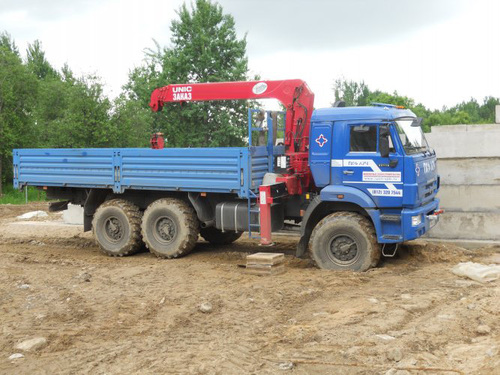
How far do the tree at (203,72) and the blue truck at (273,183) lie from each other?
55.8 ft

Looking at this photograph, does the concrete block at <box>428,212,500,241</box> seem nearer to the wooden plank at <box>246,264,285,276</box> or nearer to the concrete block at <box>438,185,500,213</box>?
the concrete block at <box>438,185,500,213</box>

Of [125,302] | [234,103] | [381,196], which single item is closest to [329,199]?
[381,196]

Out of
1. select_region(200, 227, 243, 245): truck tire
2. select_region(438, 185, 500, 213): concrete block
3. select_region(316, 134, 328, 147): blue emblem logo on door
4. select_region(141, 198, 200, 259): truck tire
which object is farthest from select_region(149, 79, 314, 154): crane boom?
select_region(438, 185, 500, 213): concrete block

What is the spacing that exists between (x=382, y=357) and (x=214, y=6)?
28.4m

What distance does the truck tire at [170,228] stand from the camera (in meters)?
11.6

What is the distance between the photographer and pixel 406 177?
31.7ft

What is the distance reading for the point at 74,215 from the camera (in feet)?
55.2

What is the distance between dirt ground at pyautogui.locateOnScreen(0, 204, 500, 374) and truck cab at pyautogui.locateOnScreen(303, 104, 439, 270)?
94 cm

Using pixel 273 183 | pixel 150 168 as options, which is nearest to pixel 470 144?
pixel 273 183

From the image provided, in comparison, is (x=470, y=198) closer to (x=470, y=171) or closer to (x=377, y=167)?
(x=470, y=171)

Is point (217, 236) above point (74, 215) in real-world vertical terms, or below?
below

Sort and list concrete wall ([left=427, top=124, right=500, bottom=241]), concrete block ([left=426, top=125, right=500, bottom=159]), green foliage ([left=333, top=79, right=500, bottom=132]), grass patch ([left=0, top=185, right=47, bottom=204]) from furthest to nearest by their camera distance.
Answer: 1. green foliage ([left=333, top=79, right=500, bottom=132])
2. grass patch ([left=0, top=185, right=47, bottom=204])
3. concrete block ([left=426, top=125, right=500, bottom=159])
4. concrete wall ([left=427, top=124, right=500, bottom=241])

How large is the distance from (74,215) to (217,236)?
17.6ft

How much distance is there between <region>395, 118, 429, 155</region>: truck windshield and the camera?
9859 mm
